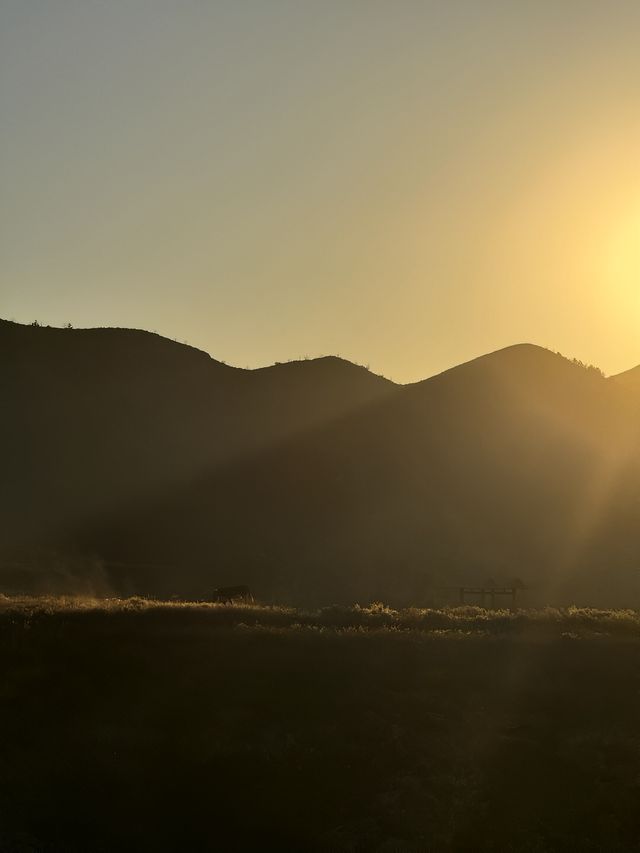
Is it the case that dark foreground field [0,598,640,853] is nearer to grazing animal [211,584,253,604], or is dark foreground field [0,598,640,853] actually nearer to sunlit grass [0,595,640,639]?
sunlit grass [0,595,640,639]

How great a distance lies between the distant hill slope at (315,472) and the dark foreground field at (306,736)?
36.9 metres

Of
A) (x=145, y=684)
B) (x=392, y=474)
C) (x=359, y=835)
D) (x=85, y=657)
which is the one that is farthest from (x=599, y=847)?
(x=392, y=474)

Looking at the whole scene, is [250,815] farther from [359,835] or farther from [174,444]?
[174,444]

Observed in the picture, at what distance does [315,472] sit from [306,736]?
237 ft

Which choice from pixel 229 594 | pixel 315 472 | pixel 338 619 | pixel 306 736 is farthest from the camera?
pixel 315 472

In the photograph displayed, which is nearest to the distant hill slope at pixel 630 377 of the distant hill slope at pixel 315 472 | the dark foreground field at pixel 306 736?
the distant hill slope at pixel 315 472

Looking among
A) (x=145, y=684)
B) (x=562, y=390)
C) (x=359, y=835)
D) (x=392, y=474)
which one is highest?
(x=562, y=390)

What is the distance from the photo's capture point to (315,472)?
94750 millimetres

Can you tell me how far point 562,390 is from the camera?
107 meters

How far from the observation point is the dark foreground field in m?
19.5

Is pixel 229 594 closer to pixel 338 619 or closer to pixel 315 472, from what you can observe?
pixel 338 619

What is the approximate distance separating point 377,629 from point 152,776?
1066 cm

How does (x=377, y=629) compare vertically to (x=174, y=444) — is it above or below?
below

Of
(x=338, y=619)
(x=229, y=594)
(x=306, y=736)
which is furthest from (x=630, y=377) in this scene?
(x=306, y=736)
